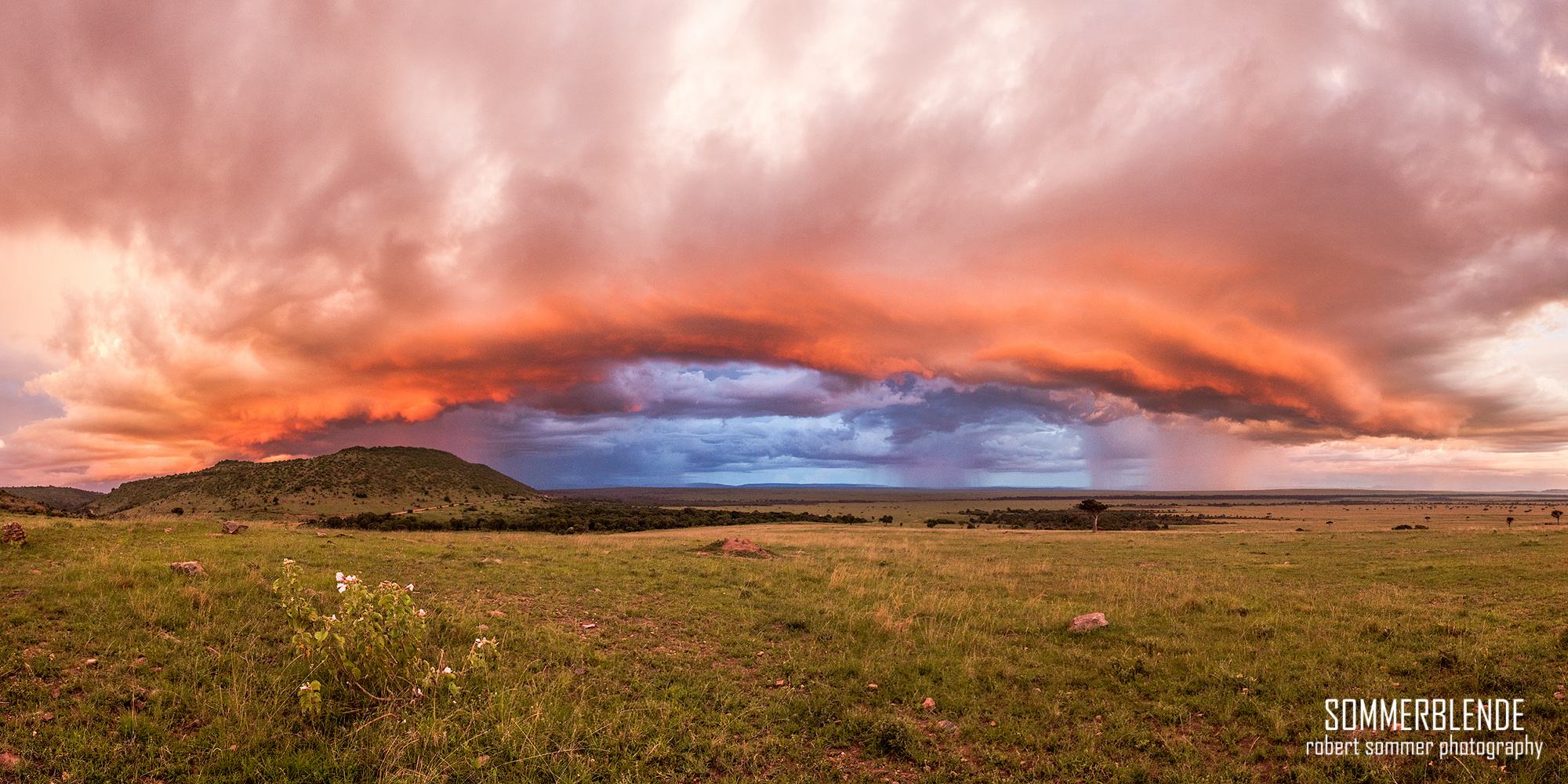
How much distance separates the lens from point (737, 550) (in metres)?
29.3

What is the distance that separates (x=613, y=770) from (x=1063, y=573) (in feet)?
75.2

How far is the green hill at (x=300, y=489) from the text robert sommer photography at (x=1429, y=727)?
304ft

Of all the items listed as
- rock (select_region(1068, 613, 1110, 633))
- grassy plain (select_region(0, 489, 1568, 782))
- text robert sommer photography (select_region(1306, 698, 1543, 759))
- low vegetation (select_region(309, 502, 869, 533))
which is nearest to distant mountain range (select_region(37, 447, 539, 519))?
low vegetation (select_region(309, 502, 869, 533))

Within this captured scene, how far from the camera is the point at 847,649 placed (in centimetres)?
1313

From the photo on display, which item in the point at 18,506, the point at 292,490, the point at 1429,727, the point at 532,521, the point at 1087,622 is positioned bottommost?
the point at 532,521

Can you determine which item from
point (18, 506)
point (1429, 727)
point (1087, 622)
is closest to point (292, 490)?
point (18, 506)

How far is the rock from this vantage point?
14.5 m

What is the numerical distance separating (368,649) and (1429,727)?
1571 centimetres

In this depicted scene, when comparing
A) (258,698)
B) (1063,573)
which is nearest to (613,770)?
(258,698)

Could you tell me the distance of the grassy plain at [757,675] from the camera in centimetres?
773

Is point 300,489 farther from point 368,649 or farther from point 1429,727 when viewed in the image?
point 1429,727

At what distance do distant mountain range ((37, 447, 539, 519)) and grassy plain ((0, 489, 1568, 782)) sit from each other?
7587cm

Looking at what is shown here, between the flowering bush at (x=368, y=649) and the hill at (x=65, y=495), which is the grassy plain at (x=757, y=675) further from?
the hill at (x=65, y=495)

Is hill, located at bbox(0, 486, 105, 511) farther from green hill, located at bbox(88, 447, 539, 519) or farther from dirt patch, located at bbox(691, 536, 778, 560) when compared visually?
dirt patch, located at bbox(691, 536, 778, 560)
